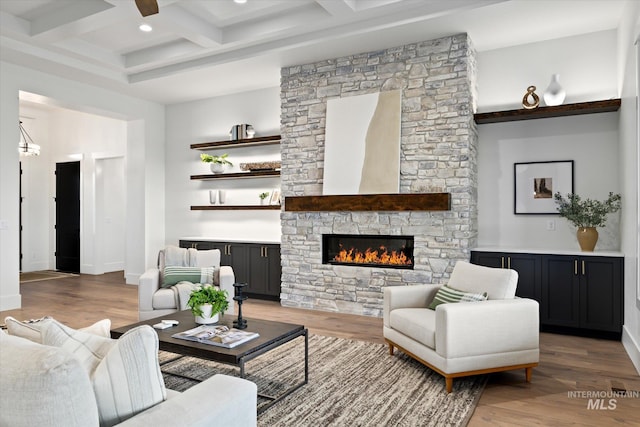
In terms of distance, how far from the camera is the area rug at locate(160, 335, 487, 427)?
2.69 meters

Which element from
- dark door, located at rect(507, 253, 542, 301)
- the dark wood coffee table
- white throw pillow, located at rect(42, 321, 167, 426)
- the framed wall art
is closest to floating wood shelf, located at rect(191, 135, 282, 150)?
the framed wall art

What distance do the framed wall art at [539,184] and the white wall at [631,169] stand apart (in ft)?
2.02

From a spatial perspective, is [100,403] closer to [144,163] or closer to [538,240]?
[538,240]

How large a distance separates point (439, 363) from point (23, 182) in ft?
30.5

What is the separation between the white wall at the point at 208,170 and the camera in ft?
22.5

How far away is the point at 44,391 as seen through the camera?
115 cm

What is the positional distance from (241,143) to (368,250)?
8.62ft

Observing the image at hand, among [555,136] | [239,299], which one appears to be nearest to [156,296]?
[239,299]

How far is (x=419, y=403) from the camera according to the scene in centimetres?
289

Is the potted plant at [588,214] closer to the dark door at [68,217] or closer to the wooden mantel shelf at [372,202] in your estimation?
the wooden mantel shelf at [372,202]

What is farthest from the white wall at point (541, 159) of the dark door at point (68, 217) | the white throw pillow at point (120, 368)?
the dark door at point (68, 217)

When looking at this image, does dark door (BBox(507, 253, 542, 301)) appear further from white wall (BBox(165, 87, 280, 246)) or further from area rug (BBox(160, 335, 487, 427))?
white wall (BBox(165, 87, 280, 246))

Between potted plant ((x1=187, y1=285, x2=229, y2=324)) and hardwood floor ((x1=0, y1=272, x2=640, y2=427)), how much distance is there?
1.67 metres

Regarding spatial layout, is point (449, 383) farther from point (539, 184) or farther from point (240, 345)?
point (539, 184)
